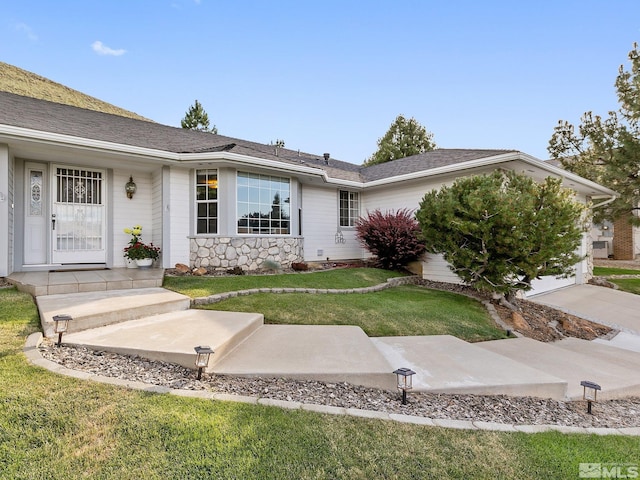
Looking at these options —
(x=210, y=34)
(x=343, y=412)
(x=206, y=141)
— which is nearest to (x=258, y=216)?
(x=206, y=141)

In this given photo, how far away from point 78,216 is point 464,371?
8211 mm

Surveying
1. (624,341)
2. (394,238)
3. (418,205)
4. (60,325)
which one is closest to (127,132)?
(60,325)

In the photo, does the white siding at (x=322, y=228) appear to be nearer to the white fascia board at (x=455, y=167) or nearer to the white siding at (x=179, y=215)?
the white fascia board at (x=455, y=167)

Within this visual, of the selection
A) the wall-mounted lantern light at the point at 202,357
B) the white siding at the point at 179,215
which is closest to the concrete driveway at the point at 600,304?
the wall-mounted lantern light at the point at 202,357

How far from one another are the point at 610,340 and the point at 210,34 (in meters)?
11.7

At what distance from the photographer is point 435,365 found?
3232mm

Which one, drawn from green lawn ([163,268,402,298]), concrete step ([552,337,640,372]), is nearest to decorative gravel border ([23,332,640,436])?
concrete step ([552,337,640,372])

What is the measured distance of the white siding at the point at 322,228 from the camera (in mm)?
9633

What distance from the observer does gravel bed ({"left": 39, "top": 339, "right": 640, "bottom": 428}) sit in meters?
2.41

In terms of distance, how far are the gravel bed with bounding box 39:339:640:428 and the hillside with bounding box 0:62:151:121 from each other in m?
21.8

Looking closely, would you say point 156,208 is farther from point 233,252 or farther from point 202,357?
point 202,357

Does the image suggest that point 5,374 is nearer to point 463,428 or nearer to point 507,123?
point 463,428

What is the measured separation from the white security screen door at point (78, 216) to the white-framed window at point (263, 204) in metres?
3.25

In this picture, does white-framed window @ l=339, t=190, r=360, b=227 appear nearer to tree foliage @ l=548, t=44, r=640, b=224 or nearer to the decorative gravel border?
the decorative gravel border
